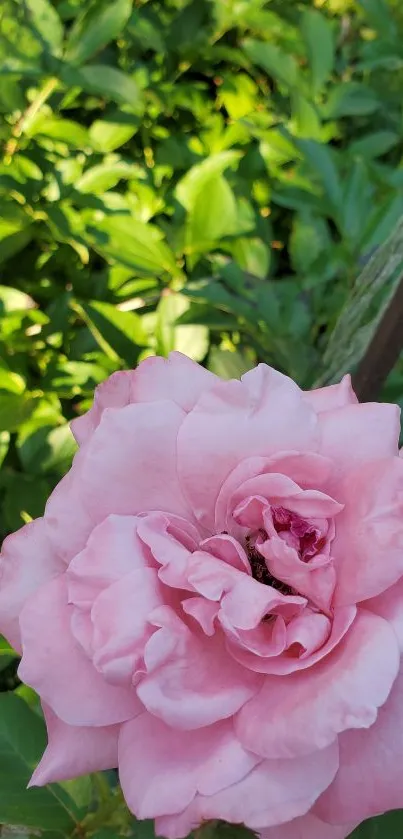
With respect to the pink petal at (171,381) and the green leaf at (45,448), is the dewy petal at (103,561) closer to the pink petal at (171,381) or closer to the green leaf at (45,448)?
the pink petal at (171,381)

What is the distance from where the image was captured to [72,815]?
0.41 meters

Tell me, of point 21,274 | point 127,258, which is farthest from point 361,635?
Answer: point 21,274

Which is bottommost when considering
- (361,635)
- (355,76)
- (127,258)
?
(355,76)

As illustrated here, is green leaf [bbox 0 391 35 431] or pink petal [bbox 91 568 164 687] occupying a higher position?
pink petal [bbox 91 568 164 687]

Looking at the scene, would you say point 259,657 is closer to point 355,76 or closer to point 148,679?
point 148,679

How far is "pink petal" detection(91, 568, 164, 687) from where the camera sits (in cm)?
25

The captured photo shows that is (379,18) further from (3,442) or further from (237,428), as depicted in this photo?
(237,428)

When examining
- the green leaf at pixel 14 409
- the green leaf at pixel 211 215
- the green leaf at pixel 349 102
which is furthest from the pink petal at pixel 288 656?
the green leaf at pixel 349 102

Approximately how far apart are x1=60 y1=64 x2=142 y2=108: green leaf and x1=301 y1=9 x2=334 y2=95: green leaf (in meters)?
0.24

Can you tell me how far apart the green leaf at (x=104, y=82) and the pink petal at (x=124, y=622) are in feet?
2.12

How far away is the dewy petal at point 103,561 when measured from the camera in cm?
27

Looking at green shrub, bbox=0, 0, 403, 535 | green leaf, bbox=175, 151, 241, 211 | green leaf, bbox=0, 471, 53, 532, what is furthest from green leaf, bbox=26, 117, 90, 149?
green leaf, bbox=0, 471, 53, 532

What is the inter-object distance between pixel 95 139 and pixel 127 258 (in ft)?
0.61

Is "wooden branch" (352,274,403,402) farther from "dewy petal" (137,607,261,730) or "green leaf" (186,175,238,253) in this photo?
"green leaf" (186,175,238,253)
